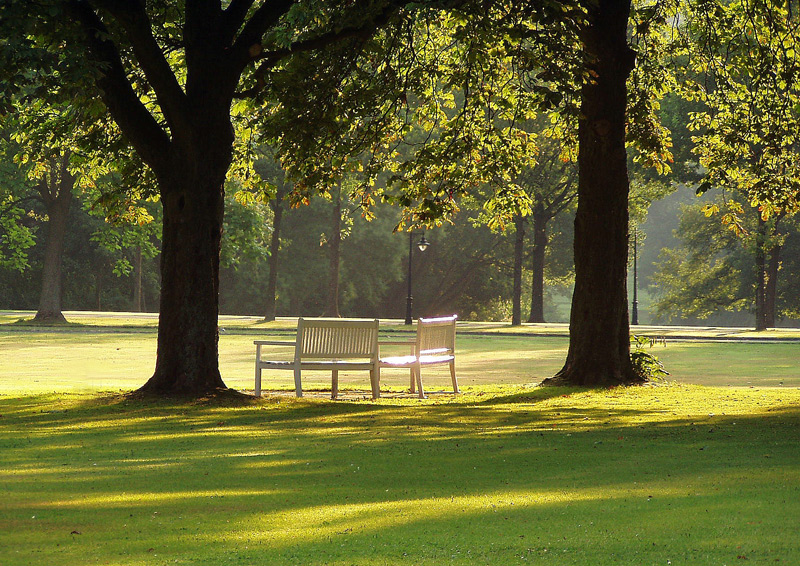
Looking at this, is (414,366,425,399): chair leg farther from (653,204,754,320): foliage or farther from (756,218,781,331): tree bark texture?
(653,204,754,320): foliage

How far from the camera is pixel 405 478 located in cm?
774

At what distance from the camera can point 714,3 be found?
17609 millimetres

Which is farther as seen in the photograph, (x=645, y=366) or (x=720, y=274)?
(x=720, y=274)

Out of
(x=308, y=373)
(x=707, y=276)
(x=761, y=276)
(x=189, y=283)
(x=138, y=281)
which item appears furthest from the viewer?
(x=707, y=276)

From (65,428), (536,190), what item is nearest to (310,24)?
(65,428)

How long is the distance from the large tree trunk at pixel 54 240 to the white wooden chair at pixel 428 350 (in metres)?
31.5

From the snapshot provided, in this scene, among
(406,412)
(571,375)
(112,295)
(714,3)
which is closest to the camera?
(406,412)

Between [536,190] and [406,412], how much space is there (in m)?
43.6

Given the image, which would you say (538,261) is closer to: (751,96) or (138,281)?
(138,281)

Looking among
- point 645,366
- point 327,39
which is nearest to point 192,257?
point 327,39

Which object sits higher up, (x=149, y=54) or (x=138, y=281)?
(x=149, y=54)

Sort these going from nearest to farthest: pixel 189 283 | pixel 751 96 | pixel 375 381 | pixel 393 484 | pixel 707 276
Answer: pixel 393 484 → pixel 189 283 → pixel 375 381 → pixel 751 96 → pixel 707 276

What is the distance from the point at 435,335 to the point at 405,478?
775cm

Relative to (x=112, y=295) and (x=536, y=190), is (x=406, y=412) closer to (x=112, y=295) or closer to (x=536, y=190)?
(x=536, y=190)
